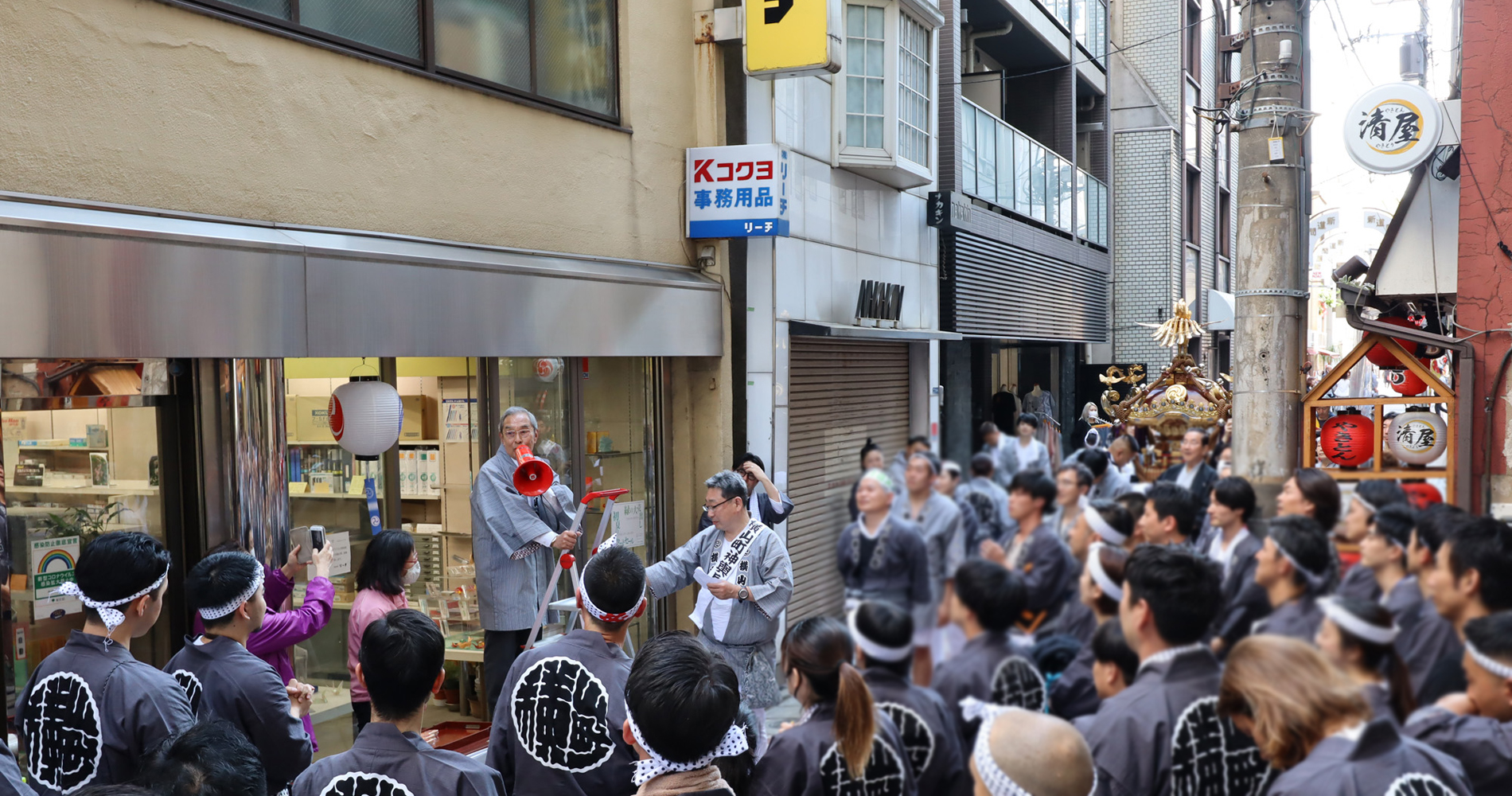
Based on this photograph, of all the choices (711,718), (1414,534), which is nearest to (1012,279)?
(1414,534)

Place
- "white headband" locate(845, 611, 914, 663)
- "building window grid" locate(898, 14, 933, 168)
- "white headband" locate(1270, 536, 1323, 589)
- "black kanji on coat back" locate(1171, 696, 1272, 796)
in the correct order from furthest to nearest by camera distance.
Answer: "building window grid" locate(898, 14, 933, 168)
"white headband" locate(1270, 536, 1323, 589)
"black kanji on coat back" locate(1171, 696, 1272, 796)
"white headband" locate(845, 611, 914, 663)

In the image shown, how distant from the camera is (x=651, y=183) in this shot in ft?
29.1

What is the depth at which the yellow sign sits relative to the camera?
8305 millimetres

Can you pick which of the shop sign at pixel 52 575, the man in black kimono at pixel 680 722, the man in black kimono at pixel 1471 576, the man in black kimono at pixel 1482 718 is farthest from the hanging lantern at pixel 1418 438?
the shop sign at pixel 52 575

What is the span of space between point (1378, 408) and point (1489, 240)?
45.4 inches

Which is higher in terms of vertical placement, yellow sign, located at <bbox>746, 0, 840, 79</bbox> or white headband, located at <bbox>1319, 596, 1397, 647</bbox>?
yellow sign, located at <bbox>746, 0, 840, 79</bbox>

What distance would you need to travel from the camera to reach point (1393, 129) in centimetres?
628

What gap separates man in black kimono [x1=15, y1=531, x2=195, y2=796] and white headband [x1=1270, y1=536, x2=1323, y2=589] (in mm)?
3491

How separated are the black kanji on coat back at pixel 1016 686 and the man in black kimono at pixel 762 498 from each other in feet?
16.4

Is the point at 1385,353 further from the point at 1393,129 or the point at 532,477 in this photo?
the point at 532,477

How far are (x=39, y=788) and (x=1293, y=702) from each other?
12.9ft

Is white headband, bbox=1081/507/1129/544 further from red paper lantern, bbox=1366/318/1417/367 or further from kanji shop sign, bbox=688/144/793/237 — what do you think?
kanji shop sign, bbox=688/144/793/237

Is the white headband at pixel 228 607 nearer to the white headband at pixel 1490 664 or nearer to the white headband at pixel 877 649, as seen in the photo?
the white headband at pixel 877 649

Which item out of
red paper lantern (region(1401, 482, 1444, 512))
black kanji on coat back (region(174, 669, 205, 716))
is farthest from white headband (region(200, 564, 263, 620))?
red paper lantern (region(1401, 482, 1444, 512))
